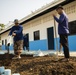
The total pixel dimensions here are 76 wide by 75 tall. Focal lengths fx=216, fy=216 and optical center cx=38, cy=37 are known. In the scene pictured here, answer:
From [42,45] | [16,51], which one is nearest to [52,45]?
[42,45]

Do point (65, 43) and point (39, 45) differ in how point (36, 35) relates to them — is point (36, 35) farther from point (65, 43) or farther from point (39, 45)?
point (65, 43)

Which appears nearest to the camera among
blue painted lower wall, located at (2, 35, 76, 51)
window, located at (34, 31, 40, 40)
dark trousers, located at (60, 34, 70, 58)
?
dark trousers, located at (60, 34, 70, 58)

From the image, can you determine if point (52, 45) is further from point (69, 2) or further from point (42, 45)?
point (69, 2)

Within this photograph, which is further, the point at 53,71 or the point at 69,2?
the point at 69,2

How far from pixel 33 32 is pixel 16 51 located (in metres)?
13.6

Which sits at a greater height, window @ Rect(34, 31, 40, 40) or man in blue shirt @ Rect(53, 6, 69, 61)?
window @ Rect(34, 31, 40, 40)

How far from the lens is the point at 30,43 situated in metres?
24.0

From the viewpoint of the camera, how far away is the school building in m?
15.7

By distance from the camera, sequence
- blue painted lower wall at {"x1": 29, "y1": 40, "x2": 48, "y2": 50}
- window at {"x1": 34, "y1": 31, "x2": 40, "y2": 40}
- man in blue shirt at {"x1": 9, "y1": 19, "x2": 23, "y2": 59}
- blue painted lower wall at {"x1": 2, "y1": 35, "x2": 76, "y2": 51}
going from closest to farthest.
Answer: man in blue shirt at {"x1": 9, "y1": 19, "x2": 23, "y2": 59} → blue painted lower wall at {"x1": 2, "y1": 35, "x2": 76, "y2": 51} → blue painted lower wall at {"x1": 29, "y1": 40, "x2": 48, "y2": 50} → window at {"x1": 34, "y1": 31, "x2": 40, "y2": 40}

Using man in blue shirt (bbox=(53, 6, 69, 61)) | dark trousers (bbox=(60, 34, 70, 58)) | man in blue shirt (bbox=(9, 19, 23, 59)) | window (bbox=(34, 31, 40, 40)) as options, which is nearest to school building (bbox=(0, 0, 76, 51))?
window (bbox=(34, 31, 40, 40))

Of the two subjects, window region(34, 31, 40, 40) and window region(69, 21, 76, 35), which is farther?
window region(34, 31, 40, 40)

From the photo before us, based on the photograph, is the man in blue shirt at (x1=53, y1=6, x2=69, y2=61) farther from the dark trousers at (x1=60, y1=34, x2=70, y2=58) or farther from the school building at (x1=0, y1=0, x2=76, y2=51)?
the school building at (x1=0, y1=0, x2=76, y2=51)

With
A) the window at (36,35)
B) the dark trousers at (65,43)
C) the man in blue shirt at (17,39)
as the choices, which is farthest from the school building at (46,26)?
the dark trousers at (65,43)

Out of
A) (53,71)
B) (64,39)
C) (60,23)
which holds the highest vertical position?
(60,23)
